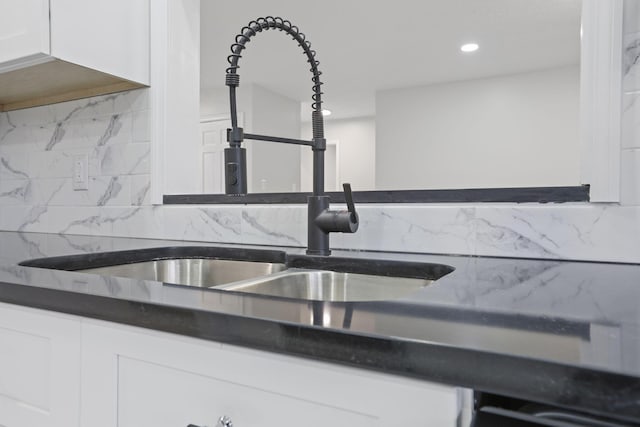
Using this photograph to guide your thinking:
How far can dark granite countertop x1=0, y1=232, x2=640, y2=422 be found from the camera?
33 centimetres

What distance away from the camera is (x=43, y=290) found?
0.62m

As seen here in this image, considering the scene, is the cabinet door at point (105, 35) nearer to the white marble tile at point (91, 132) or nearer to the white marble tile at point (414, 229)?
the white marble tile at point (91, 132)

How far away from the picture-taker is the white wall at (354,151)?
289 inches

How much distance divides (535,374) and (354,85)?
5486 millimetres

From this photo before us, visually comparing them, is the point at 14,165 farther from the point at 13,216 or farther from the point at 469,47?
the point at 469,47

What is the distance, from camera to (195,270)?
1244 millimetres

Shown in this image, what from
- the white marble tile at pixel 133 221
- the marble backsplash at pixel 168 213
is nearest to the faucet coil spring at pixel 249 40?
the marble backsplash at pixel 168 213

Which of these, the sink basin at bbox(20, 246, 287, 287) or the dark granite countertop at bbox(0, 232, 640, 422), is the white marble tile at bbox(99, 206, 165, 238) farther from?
the dark granite countertop at bbox(0, 232, 640, 422)

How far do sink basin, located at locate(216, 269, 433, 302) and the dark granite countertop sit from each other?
23 cm

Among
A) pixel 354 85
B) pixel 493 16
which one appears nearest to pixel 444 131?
pixel 354 85

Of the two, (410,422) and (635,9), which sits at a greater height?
(635,9)

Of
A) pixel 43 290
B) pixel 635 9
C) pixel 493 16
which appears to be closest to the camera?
pixel 43 290

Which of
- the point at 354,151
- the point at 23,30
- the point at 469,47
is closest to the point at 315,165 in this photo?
the point at 23,30

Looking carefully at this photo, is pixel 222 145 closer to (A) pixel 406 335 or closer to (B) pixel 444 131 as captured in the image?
(B) pixel 444 131
